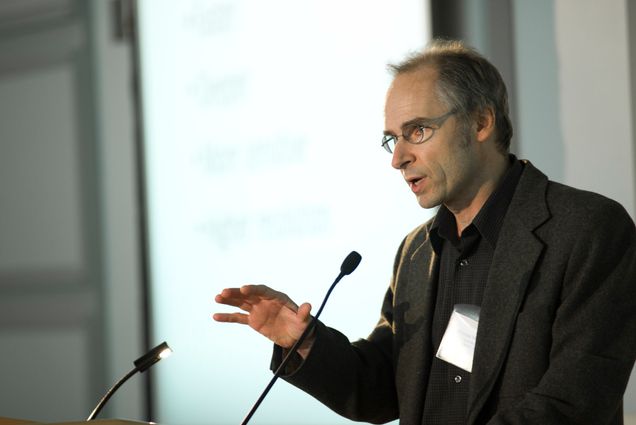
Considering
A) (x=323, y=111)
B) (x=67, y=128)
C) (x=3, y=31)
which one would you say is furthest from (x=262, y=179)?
(x=3, y=31)

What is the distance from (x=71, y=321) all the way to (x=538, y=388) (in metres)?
3.74

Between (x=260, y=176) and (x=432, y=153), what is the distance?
2245 millimetres

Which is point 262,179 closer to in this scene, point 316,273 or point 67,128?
point 316,273

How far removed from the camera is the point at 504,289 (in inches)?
73.8

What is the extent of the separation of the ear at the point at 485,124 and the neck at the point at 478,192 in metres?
0.06

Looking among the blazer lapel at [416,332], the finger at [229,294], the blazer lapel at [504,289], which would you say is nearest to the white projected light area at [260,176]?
the blazer lapel at [416,332]

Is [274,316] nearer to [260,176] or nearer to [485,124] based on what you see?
[485,124]

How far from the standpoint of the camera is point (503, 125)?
7.03 ft

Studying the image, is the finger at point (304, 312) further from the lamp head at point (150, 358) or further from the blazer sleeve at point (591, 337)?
the blazer sleeve at point (591, 337)

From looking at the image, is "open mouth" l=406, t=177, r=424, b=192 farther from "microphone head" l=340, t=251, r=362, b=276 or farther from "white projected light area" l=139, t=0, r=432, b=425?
"white projected light area" l=139, t=0, r=432, b=425

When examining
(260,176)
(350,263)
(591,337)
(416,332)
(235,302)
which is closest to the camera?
(591,337)

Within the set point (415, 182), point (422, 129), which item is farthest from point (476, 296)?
point (422, 129)

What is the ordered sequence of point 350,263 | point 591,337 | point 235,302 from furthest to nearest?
point 235,302 < point 350,263 < point 591,337

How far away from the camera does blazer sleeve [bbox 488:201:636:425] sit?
1.69 meters
